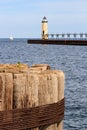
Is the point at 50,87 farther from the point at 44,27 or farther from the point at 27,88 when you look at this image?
the point at 44,27

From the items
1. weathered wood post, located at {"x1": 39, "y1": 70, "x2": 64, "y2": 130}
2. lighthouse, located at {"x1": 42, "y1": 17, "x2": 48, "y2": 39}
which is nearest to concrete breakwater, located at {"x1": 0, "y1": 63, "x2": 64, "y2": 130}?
weathered wood post, located at {"x1": 39, "y1": 70, "x2": 64, "y2": 130}

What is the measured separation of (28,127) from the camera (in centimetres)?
507

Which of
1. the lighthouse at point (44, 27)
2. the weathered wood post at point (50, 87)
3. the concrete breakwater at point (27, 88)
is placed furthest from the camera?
the lighthouse at point (44, 27)

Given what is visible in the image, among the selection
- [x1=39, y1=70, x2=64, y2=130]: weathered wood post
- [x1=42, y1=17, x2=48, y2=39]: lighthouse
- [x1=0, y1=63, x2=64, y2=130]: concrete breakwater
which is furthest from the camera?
[x1=42, y1=17, x2=48, y2=39]: lighthouse

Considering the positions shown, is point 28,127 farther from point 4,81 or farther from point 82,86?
point 82,86

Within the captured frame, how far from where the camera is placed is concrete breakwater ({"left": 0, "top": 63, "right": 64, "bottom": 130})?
196 inches

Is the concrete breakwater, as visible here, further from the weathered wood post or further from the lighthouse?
the lighthouse

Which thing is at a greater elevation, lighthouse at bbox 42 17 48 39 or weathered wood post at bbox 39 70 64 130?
weathered wood post at bbox 39 70 64 130

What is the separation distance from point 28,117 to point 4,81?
0.50m

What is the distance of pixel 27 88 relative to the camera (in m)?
5.09

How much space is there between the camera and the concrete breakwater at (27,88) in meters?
4.98

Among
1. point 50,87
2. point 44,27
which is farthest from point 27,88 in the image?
point 44,27

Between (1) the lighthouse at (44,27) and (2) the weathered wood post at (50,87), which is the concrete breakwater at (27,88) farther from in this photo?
(1) the lighthouse at (44,27)

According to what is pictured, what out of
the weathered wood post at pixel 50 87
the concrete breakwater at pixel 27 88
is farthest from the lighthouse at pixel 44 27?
the concrete breakwater at pixel 27 88
